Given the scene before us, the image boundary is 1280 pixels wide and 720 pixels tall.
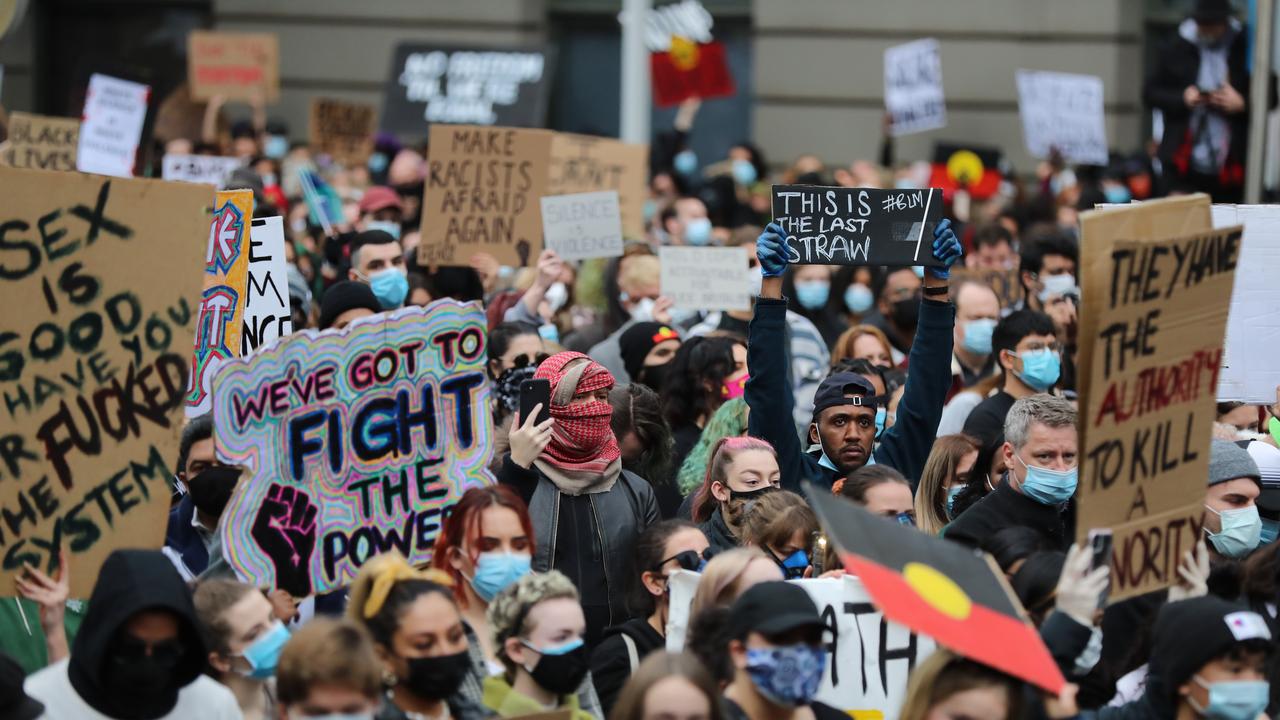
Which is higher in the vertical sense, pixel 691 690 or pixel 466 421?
pixel 466 421

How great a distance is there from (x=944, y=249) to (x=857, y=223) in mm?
437

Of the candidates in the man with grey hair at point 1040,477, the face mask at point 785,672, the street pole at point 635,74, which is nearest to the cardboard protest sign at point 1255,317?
the man with grey hair at point 1040,477

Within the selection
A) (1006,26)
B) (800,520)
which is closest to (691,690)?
(800,520)

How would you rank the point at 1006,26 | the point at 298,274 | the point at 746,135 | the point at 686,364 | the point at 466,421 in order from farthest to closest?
the point at 746,135
the point at 1006,26
the point at 298,274
the point at 686,364
the point at 466,421

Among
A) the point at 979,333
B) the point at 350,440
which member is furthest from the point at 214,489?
the point at 979,333

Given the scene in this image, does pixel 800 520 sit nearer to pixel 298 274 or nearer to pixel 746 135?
pixel 298 274

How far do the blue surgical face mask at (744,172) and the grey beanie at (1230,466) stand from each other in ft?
31.8

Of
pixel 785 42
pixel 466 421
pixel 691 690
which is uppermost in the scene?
pixel 785 42

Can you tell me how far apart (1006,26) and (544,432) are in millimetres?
12510

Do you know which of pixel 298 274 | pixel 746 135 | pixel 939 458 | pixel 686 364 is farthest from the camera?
pixel 746 135

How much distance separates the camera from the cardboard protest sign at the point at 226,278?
22.0 feet

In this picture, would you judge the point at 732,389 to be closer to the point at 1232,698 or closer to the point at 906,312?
the point at 906,312

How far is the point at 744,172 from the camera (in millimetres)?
A: 15641

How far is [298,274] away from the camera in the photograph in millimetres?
9156
